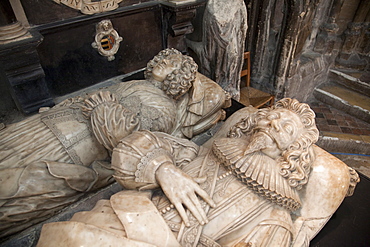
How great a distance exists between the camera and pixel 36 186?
7.11 feet

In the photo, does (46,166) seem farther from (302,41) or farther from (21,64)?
(302,41)

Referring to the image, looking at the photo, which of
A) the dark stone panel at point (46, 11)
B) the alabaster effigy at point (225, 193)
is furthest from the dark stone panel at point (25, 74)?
the alabaster effigy at point (225, 193)

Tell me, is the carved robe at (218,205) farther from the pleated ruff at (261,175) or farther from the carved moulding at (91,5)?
the carved moulding at (91,5)

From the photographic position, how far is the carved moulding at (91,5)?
3303 millimetres

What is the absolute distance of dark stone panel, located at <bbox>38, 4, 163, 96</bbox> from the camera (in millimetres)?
3398

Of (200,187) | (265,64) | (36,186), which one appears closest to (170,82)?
(200,187)

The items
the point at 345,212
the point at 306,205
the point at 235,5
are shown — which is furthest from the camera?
the point at 235,5

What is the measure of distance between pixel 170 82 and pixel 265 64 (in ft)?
11.3

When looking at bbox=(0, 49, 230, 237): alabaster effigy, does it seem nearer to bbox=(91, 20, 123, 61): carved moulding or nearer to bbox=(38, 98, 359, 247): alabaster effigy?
bbox=(38, 98, 359, 247): alabaster effigy

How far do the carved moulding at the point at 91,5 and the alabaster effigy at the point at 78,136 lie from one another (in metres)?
1.21

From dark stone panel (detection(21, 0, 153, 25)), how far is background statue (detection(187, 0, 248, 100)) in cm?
182

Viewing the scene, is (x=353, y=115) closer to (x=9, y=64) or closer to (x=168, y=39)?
(x=168, y=39)

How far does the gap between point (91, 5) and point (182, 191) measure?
9.34 ft

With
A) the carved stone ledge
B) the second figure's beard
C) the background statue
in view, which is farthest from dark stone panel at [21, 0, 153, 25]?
the second figure's beard
